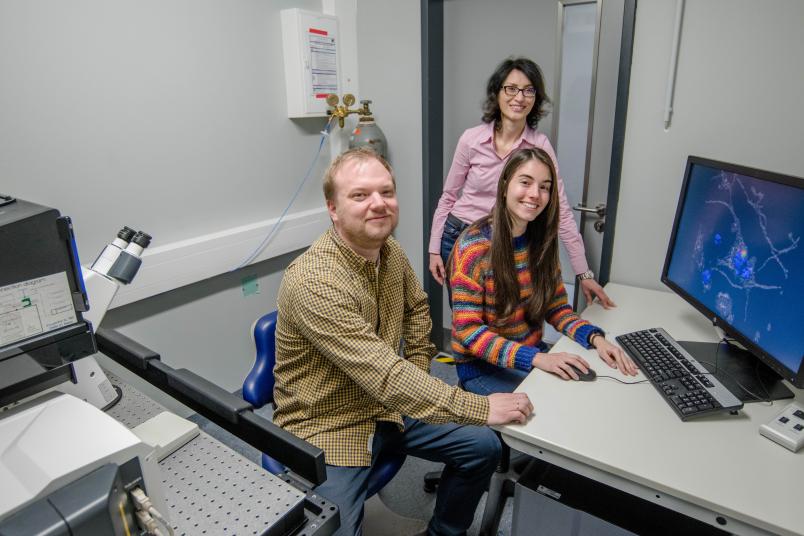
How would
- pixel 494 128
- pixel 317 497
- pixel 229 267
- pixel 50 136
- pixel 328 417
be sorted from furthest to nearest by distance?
pixel 229 267
pixel 494 128
pixel 50 136
pixel 328 417
pixel 317 497

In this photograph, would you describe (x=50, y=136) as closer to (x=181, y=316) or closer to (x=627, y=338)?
(x=181, y=316)

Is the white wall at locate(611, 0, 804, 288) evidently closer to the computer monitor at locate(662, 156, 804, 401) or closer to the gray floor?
the computer monitor at locate(662, 156, 804, 401)

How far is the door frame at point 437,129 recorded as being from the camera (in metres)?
1.85

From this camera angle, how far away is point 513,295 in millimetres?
1528

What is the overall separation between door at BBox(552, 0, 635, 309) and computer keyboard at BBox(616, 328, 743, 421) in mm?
703

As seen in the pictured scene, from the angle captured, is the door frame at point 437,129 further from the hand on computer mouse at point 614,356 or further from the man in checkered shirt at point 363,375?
the man in checkered shirt at point 363,375

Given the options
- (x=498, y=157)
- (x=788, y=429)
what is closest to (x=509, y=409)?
(x=788, y=429)

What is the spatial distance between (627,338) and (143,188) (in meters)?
1.80

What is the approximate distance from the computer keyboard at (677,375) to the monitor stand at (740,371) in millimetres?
56

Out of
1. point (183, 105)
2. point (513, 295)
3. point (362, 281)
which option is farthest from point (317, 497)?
point (183, 105)

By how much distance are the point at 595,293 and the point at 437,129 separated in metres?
1.21

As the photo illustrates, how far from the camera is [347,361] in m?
1.16

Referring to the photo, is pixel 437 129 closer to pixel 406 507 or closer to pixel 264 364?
pixel 264 364

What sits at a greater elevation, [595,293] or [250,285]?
[595,293]
